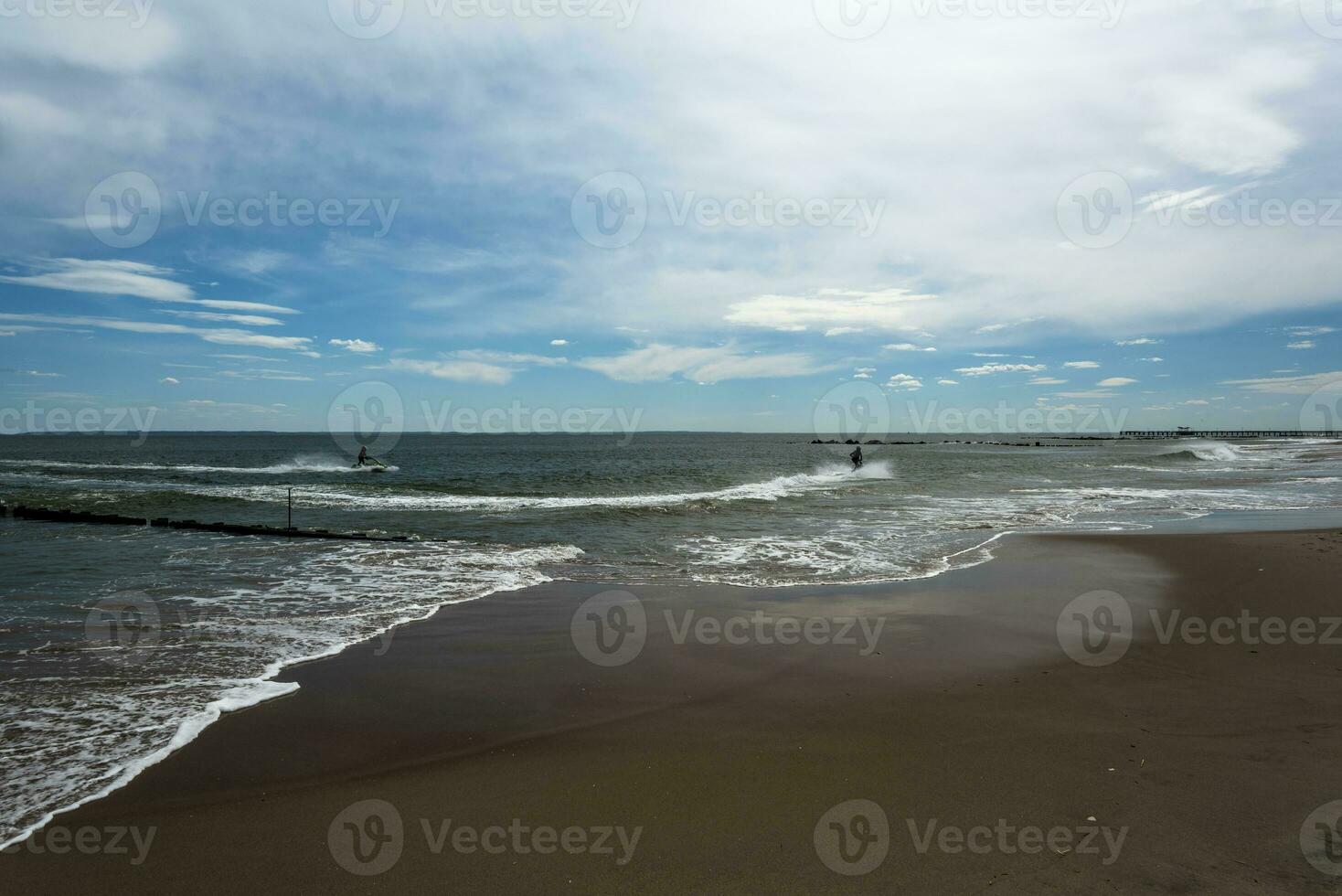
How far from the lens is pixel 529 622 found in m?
9.63

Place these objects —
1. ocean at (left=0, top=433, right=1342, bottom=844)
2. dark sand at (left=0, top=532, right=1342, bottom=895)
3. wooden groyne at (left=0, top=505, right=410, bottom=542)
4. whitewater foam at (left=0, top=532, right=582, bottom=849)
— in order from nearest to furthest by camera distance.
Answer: dark sand at (left=0, top=532, right=1342, bottom=895)
whitewater foam at (left=0, top=532, right=582, bottom=849)
ocean at (left=0, top=433, right=1342, bottom=844)
wooden groyne at (left=0, top=505, right=410, bottom=542)

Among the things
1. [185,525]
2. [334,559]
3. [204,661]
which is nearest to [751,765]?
[204,661]

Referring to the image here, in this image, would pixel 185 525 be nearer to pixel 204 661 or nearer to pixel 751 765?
pixel 204 661

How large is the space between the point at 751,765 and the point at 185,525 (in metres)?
21.2

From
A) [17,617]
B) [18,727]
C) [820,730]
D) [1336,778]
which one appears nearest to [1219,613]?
[1336,778]

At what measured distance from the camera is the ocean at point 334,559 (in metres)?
6.45

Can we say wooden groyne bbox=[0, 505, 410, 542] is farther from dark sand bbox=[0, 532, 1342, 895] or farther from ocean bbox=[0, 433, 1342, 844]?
dark sand bbox=[0, 532, 1342, 895]

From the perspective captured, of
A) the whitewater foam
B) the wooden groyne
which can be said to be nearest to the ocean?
the whitewater foam

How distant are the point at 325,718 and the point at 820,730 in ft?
14.8

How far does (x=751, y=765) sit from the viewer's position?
5281mm

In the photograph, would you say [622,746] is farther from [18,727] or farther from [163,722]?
[18,727]

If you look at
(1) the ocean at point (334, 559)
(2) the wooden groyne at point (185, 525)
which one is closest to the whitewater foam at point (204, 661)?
(1) the ocean at point (334, 559)

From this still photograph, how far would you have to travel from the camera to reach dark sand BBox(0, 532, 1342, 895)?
3.98 meters

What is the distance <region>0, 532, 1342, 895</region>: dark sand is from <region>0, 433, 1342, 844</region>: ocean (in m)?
0.90
